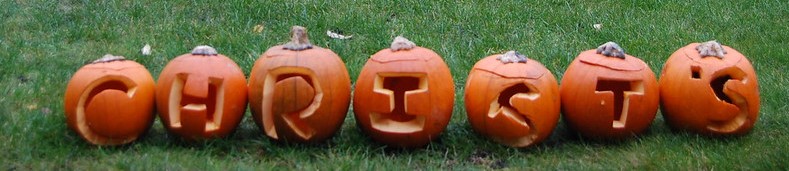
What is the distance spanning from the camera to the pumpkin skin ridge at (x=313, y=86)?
11.4 ft

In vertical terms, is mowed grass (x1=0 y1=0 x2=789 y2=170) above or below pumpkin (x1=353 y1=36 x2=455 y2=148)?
below

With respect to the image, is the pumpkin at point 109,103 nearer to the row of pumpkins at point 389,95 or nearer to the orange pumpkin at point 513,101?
the row of pumpkins at point 389,95

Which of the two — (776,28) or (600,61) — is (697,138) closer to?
(600,61)

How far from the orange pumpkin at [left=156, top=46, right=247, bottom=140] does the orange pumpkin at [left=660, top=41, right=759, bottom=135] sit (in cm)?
168

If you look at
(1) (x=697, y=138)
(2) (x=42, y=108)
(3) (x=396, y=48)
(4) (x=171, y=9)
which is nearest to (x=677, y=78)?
(1) (x=697, y=138)

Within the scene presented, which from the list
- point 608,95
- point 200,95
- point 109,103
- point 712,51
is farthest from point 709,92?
point 109,103

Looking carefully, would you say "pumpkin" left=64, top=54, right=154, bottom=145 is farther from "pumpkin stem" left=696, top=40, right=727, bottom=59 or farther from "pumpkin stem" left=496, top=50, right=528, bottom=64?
"pumpkin stem" left=696, top=40, right=727, bottom=59

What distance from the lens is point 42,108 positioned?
390cm

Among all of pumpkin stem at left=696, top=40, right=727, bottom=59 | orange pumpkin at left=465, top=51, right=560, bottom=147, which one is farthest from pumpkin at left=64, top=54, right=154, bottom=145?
pumpkin stem at left=696, top=40, right=727, bottom=59

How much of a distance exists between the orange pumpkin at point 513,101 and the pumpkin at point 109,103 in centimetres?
123

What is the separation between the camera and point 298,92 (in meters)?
3.43

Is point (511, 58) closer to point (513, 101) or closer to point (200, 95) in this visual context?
point (513, 101)

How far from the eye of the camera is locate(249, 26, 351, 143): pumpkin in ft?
11.3

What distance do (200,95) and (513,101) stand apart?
1.14 meters
